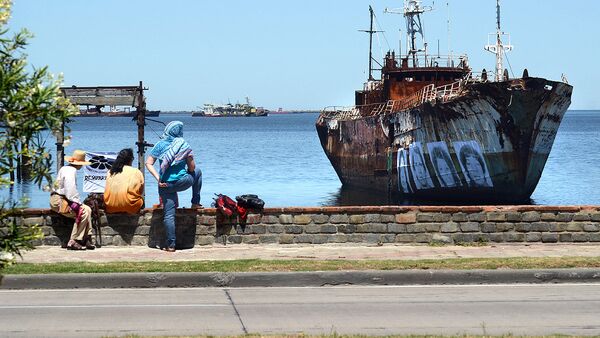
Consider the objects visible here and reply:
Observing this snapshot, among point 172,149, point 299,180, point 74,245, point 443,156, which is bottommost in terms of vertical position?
point 299,180

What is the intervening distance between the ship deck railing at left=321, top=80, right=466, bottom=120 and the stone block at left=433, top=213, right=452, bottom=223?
24785 mm

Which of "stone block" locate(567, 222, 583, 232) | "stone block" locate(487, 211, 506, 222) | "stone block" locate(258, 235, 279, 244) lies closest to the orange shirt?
"stone block" locate(258, 235, 279, 244)

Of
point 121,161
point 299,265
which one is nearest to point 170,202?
point 121,161

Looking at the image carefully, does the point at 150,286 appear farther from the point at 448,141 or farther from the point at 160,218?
the point at 448,141

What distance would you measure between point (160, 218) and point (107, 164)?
373cm

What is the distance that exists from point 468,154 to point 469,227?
26.1 meters

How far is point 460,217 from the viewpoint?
648 inches

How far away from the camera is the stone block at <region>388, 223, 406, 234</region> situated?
16.4 m

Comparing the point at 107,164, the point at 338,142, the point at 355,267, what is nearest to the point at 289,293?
the point at 355,267

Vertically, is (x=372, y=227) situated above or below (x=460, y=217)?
below

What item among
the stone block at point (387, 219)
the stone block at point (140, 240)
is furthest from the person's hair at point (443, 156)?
the stone block at point (140, 240)

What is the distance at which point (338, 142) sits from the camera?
62969 millimetres

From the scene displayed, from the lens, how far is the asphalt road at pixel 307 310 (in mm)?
10289

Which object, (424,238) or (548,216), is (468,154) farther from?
(424,238)
